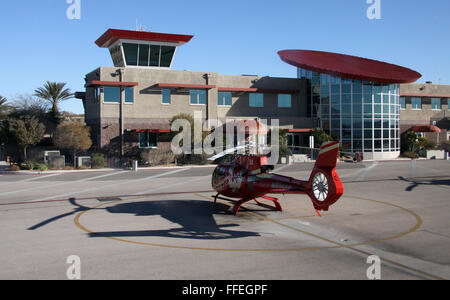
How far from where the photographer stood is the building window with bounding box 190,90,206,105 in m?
45.7

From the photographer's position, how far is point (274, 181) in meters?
16.0

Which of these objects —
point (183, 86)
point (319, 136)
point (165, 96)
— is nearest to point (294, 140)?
point (319, 136)

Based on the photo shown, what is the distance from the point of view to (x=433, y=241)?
13062 millimetres

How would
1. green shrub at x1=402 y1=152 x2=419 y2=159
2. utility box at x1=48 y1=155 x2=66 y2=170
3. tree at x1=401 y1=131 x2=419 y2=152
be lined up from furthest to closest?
tree at x1=401 y1=131 x2=419 y2=152
green shrub at x1=402 y1=152 x2=419 y2=159
utility box at x1=48 y1=155 x2=66 y2=170

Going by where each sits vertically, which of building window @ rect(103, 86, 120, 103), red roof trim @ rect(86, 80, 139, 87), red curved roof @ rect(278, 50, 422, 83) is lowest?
building window @ rect(103, 86, 120, 103)

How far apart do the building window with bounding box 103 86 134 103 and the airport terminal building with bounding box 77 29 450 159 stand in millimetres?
101

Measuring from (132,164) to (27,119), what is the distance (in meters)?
11.2

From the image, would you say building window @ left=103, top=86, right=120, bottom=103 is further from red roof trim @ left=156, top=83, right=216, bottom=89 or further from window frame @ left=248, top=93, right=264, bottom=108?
window frame @ left=248, top=93, right=264, bottom=108

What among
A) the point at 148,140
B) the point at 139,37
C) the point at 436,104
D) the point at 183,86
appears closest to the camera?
the point at 139,37

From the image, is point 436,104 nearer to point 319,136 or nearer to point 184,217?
point 319,136

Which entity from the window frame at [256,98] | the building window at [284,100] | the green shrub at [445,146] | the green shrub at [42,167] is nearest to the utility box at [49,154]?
the green shrub at [42,167]

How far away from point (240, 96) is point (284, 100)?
6.21 metres

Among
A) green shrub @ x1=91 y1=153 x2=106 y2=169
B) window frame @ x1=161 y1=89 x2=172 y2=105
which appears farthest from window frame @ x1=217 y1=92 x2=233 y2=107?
green shrub @ x1=91 y1=153 x2=106 y2=169
